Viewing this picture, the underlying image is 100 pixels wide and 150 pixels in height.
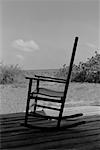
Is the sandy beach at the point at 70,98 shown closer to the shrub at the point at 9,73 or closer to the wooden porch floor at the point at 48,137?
the shrub at the point at 9,73

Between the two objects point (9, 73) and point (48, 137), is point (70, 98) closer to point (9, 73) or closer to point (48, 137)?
point (9, 73)

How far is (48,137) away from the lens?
7.02 ft

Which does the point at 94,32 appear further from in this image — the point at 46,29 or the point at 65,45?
the point at 46,29

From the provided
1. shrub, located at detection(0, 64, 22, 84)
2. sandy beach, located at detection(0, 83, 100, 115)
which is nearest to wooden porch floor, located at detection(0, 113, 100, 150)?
sandy beach, located at detection(0, 83, 100, 115)

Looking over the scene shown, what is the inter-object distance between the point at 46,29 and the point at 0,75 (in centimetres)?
114

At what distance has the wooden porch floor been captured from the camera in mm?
1916

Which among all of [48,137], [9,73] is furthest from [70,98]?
[48,137]

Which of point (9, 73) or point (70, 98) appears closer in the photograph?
point (70, 98)

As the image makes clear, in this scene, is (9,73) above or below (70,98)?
above

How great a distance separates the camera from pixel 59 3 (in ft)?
13.8

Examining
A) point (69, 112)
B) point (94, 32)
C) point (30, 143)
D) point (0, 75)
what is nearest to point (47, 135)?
point (30, 143)

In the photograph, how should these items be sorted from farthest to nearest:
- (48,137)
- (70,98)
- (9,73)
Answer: (9,73), (70,98), (48,137)

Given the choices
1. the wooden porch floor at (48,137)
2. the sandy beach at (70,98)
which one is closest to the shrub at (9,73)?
the sandy beach at (70,98)

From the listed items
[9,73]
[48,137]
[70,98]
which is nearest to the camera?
[48,137]
